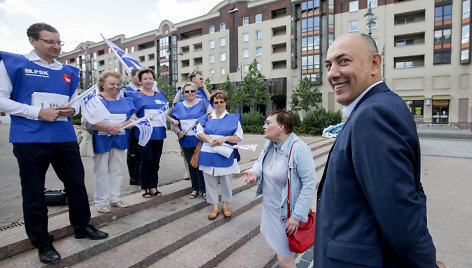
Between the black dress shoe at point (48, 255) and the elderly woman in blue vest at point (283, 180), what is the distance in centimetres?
203

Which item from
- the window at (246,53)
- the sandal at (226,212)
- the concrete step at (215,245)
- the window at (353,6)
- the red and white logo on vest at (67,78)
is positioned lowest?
the concrete step at (215,245)

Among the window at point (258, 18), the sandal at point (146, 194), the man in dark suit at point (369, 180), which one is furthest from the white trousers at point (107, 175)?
the window at point (258, 18)

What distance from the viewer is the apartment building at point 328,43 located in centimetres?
3073

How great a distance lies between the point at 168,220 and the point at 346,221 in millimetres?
3077

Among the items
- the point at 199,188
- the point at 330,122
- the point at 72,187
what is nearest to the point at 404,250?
the point at 72,187

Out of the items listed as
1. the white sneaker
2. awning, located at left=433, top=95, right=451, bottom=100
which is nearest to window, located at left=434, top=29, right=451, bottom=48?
awning, located at left=433, top=95, right=451, bottom=100

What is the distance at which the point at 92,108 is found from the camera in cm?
322

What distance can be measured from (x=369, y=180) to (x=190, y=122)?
374cm

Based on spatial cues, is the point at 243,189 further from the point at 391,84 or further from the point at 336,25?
the point at 336,25

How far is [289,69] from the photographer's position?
39031 millimetres

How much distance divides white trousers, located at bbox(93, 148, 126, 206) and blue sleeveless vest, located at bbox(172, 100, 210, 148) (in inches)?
44.7

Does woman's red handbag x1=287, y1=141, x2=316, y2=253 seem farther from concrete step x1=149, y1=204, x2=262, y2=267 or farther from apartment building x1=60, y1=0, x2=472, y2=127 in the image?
apartment building x1=60, y1=0, x2=472, y2=127

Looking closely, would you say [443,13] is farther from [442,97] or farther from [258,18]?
[258,18]

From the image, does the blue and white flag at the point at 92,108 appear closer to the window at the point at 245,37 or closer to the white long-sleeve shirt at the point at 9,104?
the white long-sleeve shirt at the point at 9,104
